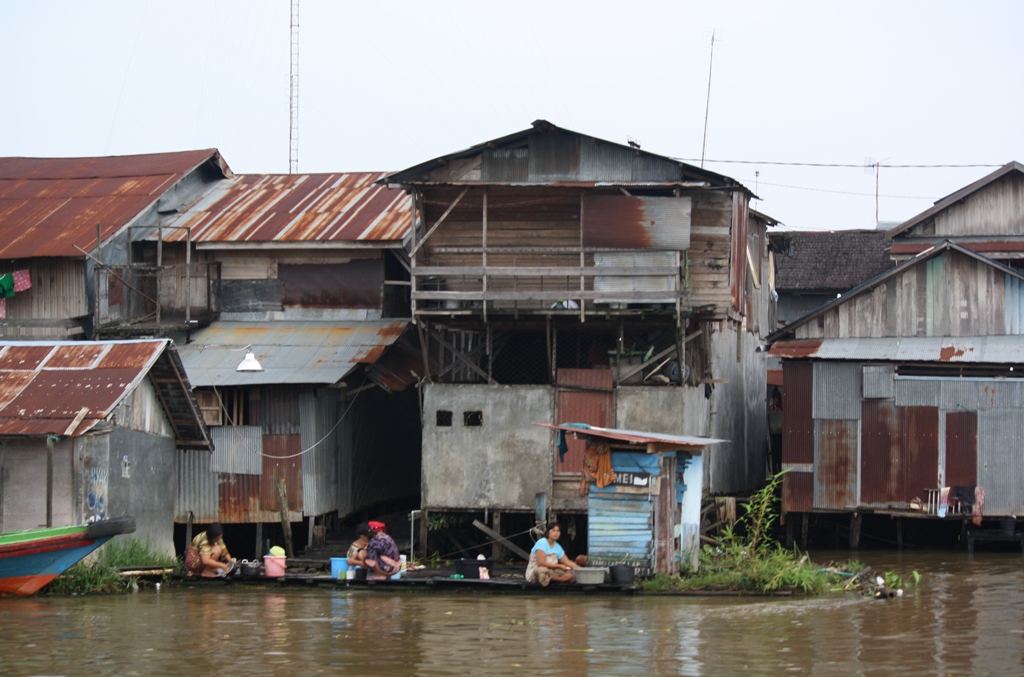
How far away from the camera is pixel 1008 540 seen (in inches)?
896

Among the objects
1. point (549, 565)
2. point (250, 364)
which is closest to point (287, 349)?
point (250, 364)

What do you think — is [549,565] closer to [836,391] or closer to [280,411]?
[280,411]

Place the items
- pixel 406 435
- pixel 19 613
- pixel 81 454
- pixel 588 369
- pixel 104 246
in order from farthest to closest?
pixel 406 435, pixel 104 246, pixel 588 369, pixel 81 454, pixel 19 613

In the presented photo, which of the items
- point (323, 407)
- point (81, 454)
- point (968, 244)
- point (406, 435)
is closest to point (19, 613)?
point (81, 454)

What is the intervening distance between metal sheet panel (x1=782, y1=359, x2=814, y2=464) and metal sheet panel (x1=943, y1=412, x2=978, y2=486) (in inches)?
89.1

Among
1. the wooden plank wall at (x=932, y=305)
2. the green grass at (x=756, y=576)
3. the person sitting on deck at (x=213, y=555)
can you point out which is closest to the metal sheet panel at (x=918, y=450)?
the wooden plank wall at (x=932, y=305)

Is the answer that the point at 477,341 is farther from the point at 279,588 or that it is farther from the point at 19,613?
the point at 19,613

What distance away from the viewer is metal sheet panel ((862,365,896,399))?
22688 mm

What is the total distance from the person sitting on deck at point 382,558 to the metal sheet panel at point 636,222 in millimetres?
5875

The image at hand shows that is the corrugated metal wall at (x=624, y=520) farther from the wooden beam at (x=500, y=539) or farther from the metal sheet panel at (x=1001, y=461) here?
the metal sheet panel at (x=1001, y=461)

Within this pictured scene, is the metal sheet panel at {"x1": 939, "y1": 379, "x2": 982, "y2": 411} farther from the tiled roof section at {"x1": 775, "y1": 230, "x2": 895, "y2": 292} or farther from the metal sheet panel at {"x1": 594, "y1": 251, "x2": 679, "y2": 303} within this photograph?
the tiled roof section at {"x1": 775, "y1": 230, "x2": 895, "y2": 292}

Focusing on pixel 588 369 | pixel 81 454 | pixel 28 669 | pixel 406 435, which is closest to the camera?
pixel 28 669

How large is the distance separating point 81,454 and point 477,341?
745 cm

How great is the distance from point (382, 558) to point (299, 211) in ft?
30.9
